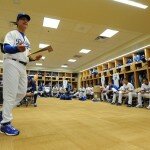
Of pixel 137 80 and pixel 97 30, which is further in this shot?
pixel 137 80

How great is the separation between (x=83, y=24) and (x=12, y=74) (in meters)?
4.70

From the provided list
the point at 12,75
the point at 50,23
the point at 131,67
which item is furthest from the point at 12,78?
the point at 131,67

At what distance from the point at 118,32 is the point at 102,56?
4095 millimetres

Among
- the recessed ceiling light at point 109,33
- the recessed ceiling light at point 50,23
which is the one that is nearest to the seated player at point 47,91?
the recessed ceiling light at point 109,33

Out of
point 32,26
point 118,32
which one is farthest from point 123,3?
point 32,26

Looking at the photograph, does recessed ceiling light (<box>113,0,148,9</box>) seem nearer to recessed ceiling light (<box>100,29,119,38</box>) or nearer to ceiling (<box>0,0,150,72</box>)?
ceiling (<box>0,0,150,72</box>)

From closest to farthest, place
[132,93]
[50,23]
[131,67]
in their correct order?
[50,23] → [132,93] → [131,67]

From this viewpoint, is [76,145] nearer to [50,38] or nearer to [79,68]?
[50,38]

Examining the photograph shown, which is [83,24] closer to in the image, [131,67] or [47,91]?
[131,67]

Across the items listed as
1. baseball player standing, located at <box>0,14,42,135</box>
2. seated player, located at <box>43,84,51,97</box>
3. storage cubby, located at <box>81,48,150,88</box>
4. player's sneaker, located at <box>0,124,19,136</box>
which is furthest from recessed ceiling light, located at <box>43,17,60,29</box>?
seated player, located at <box>43,84,51,97</box>

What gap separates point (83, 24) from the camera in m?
6.23

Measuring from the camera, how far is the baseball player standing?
196cm

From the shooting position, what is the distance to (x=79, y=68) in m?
15.9

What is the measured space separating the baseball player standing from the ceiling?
2434 mm
